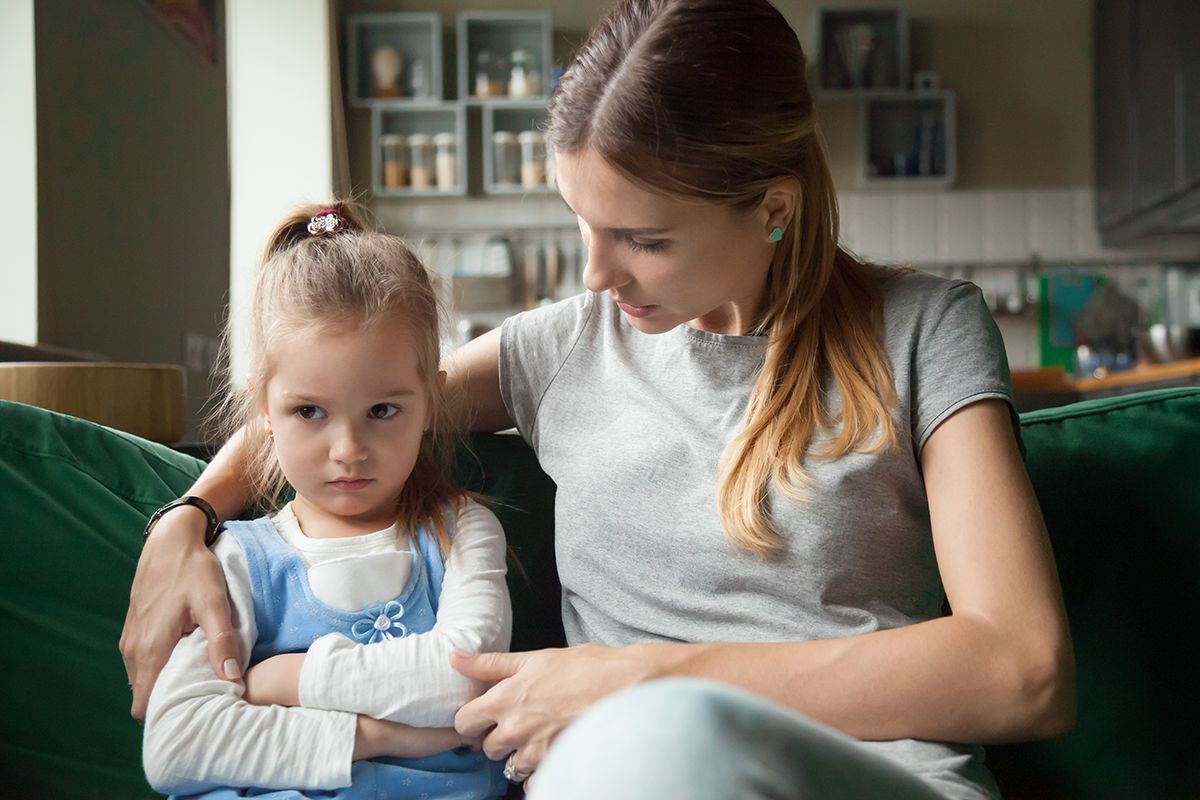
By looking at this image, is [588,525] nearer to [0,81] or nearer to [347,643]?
[347,643]

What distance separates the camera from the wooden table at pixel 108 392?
1151 mm

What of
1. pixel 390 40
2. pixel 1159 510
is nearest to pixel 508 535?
pixel 1159 510

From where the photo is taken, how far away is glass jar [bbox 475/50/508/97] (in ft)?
15.7

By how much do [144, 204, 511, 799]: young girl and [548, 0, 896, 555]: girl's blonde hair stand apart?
255mm

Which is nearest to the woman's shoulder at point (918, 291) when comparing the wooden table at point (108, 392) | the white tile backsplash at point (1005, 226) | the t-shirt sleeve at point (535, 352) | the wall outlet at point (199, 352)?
the t-shirt sleeve at point (535, 352)

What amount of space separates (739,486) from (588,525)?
0.19 metres

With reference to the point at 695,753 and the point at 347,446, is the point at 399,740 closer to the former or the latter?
the point at 347,446

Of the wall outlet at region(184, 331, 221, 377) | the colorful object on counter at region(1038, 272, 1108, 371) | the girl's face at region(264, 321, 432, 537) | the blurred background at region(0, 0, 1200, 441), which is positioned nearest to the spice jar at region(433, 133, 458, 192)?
the blurred background at region(0, 0, 1200, 441)

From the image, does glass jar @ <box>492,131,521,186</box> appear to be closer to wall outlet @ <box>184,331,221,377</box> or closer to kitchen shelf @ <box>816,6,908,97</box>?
kitchen shelf @ <box>816,6,908,97</box>

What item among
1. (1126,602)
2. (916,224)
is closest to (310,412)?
(1126,602)

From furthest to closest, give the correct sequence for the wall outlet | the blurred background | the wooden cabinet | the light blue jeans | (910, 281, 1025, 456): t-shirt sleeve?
the blurred background
the wooden cabinet
the wall outlet
(910, 281, 1025, 456): t-shirt sleeve
the light blue jeans

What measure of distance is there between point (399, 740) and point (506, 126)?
14.8 feet

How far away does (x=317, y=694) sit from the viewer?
79 cm

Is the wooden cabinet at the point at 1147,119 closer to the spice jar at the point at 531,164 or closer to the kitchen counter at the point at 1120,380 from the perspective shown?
the kitchen counter at the point at 1120,380
